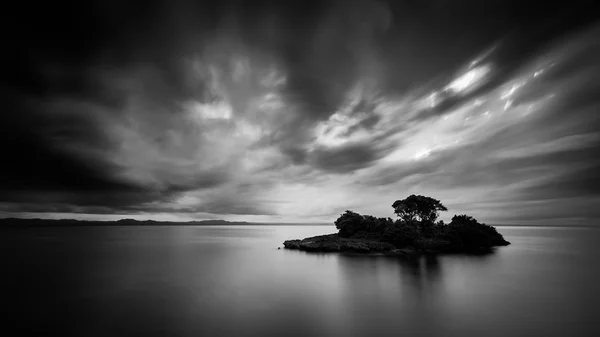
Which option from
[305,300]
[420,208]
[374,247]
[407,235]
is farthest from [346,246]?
[305,300]

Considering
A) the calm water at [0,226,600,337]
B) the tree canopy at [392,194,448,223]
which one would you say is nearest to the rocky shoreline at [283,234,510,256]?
the tree canopy at [392,194,448,223]

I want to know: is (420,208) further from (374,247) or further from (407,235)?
(374,247)

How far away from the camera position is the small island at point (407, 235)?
57438mm

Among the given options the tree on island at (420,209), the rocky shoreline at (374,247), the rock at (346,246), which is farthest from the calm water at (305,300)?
the tree on island at (420,209)

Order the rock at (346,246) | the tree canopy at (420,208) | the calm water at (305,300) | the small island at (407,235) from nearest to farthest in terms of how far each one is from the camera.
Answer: the calm water at (305,300) < the rock at (346,246) < the small island at (407,235) < the tree canopy at (420,208)

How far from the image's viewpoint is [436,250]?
57.8 m

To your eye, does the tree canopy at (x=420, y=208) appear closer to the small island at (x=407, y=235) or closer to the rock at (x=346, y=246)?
the small island at (x=407, y=235)

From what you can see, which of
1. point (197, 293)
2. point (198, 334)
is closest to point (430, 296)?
point (198, 334)

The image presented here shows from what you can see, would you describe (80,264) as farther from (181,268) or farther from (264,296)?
(264,296)

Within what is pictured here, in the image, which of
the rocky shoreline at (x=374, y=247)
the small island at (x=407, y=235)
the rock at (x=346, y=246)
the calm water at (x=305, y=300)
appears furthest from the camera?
the small island at (x=407, y=235)

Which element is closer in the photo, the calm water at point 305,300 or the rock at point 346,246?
the calm water at point 305,300

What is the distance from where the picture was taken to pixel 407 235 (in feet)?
194

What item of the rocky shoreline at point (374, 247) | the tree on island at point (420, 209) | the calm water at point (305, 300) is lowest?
the calm water at point (305, 300)

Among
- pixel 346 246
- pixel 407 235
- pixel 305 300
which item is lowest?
pixel 305 300
